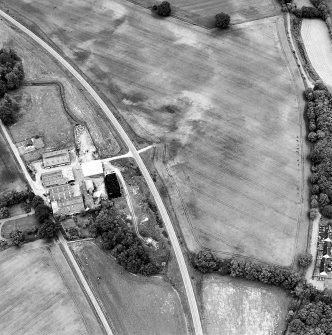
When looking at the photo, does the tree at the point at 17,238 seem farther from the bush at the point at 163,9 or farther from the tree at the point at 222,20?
the tree at the point at 222,20

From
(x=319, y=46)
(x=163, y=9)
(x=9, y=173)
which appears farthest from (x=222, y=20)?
(x=9, y=173)

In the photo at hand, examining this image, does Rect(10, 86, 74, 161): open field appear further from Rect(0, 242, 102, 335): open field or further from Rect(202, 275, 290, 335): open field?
Rect(202, 275, 290, 335): open field

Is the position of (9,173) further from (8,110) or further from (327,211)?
(327,211)

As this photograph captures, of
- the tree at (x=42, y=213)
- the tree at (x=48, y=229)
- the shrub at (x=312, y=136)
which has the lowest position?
the tree at (x=48, y=229)

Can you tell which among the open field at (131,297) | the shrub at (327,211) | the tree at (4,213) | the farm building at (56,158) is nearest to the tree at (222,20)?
the farm building at (56,158)

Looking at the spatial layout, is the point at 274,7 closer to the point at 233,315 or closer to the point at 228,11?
the point at 228,11

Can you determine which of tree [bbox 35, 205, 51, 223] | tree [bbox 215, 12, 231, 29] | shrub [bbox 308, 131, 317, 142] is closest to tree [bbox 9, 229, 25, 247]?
tree [bbox 35, 205, 51, 223]
